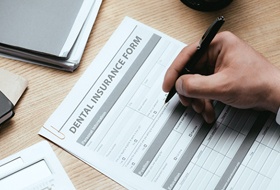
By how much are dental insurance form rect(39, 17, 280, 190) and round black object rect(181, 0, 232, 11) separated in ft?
0.32

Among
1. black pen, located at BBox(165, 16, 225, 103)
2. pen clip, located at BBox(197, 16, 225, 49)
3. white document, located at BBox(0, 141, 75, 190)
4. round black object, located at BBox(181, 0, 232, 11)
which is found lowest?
white document, located at BBox(0, 141, 75, 190)

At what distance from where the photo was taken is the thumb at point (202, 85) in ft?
2.72

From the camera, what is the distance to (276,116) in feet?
2.86

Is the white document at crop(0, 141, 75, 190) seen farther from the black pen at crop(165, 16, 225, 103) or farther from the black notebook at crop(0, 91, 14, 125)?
the black pen at crop(165, 16, 225, 103)

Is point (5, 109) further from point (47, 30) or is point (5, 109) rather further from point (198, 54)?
point (198, 54)

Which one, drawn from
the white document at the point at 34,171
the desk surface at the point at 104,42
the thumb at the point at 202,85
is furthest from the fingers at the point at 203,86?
the white document at the point at 34,171

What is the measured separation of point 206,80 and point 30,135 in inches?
11.7

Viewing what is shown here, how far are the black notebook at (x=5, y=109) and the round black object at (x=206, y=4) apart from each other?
36 centimetres

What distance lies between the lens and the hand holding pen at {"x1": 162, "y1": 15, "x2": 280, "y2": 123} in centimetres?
85

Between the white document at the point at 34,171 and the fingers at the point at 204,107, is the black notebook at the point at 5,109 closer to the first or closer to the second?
the white document at the point at 34,171

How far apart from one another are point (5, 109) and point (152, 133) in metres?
0.24

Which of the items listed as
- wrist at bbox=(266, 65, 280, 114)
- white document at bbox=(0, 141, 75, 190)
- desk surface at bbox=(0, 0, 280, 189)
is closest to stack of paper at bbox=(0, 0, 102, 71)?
desk surface at bbox=(0, 0, 280, 189)

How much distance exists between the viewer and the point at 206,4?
37.1 inches

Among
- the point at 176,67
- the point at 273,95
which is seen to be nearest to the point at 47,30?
the point at 176,67
